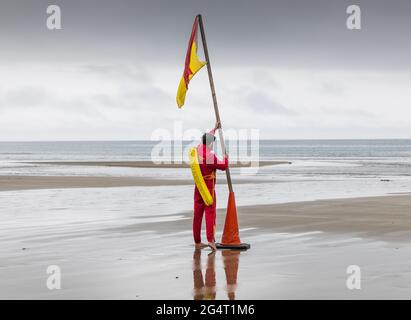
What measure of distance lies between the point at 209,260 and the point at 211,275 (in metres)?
1.18

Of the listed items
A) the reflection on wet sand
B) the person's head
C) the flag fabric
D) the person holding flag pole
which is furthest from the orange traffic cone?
the flag fabric

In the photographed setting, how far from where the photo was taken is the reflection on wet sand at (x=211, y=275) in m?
7.87

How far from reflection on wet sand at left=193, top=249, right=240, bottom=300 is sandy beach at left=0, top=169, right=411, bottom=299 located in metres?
0.01

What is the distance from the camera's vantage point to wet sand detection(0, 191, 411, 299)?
7.99 metres

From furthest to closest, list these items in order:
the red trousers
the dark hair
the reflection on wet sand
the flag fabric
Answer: the flag fabric
the red trousers
the dark hair
the reflection on wet sand

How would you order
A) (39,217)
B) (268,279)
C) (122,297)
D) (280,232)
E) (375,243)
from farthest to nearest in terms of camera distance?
(39,217), (280,232), (375,243), (268,279), (122,297)

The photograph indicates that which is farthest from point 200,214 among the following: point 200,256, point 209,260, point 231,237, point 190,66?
point 190,66

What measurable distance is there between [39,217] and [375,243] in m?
7.61

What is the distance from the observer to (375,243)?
1160cm

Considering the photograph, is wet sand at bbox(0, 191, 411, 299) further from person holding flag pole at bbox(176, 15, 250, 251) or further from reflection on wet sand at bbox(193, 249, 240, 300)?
person holding flag pole at bbox(176, 15, 250, 251)

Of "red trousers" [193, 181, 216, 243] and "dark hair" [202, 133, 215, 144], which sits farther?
"red trousers" [193, 181, 216, 243]

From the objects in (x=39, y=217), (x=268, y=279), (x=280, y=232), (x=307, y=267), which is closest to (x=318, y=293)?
(x=268, y=279)

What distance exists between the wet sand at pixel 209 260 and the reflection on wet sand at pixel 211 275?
0.04ft
